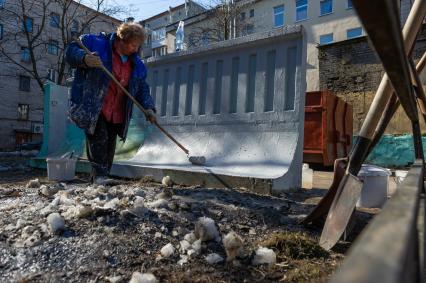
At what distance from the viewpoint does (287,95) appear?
388cm

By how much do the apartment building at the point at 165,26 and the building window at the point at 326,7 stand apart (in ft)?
45.9

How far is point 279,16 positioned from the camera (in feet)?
96.7

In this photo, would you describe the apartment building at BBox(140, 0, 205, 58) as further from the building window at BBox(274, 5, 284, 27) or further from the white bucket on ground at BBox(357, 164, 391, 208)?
the white bucket on ground at BBox(357, 164, 391, 208)

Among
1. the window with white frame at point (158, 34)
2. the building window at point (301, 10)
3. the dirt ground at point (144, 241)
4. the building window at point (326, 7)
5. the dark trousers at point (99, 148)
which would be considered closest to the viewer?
the dirt ground at point (144, 241)

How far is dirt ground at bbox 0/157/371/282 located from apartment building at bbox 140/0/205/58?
107ft

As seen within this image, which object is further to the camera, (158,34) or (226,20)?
(158,34)

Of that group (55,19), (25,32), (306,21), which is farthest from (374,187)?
(306,21)

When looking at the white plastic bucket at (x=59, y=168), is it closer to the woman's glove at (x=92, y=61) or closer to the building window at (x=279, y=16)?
the woman's glove at (x=92, y=61)

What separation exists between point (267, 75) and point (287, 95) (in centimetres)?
38

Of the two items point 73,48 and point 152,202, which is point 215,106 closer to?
point 73,48

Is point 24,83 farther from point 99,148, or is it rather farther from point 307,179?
point 307,179

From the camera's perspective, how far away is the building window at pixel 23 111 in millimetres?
30656

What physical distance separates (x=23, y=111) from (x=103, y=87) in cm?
3149

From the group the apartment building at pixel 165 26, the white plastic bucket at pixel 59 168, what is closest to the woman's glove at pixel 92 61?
the white plastic bucket at pixel 59 168
